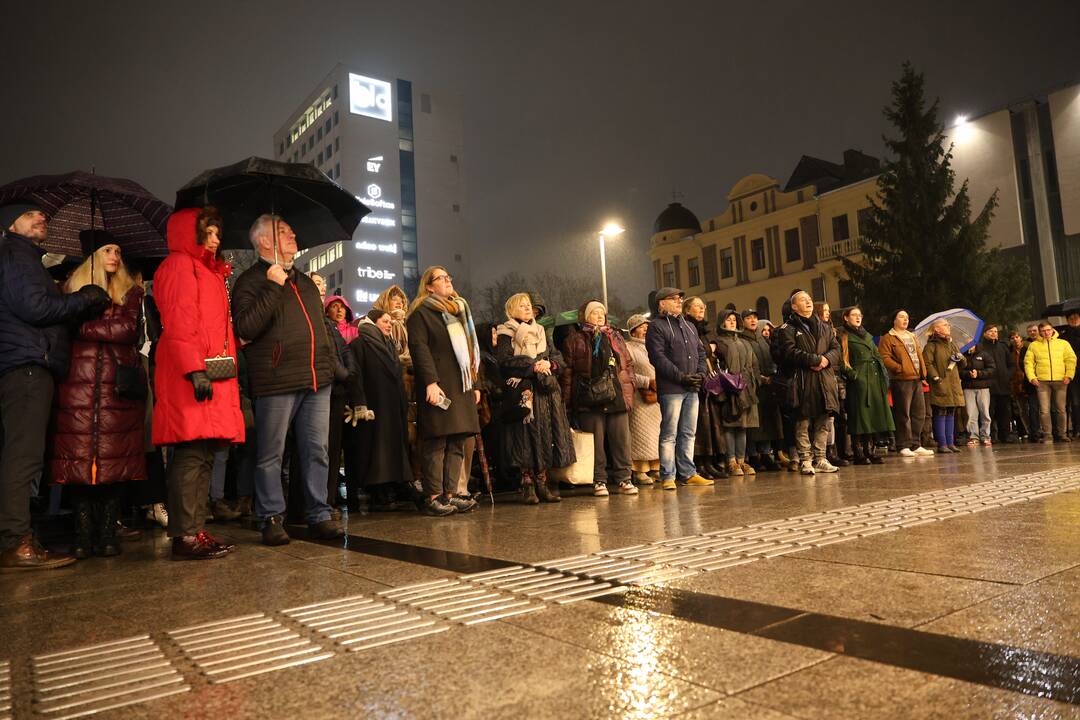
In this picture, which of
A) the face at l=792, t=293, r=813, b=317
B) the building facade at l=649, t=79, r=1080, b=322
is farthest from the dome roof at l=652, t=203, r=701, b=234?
the face at l=792, t=293, r=813, b=317

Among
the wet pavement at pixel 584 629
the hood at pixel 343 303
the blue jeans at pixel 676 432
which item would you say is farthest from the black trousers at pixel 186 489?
the blue jeans at pixel 676 432

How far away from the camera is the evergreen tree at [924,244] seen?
33.9 meters

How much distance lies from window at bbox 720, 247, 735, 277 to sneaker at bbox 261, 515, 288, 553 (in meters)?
55.1

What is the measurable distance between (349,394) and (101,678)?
16.3ft

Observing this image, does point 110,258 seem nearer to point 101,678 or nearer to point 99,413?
point 99,413

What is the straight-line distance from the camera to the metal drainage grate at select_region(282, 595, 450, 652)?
3070 mm

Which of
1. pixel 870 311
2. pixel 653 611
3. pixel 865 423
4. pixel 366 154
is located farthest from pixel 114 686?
pixel 366 154

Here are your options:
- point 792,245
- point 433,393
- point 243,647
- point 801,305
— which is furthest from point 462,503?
point 792,245

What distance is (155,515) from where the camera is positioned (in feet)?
25.5

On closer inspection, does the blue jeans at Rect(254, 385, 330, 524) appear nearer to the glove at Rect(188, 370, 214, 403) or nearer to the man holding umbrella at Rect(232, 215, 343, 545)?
Result: the man holding umbrella at Rect(232, 215, 343, 545)

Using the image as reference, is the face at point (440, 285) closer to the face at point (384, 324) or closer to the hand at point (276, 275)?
the face at point (384, 324)

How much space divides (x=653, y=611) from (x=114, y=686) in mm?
1914

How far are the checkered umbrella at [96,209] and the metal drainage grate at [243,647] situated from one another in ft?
13.1

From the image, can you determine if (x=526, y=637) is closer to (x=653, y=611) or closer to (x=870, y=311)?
(x=653, y=611)
